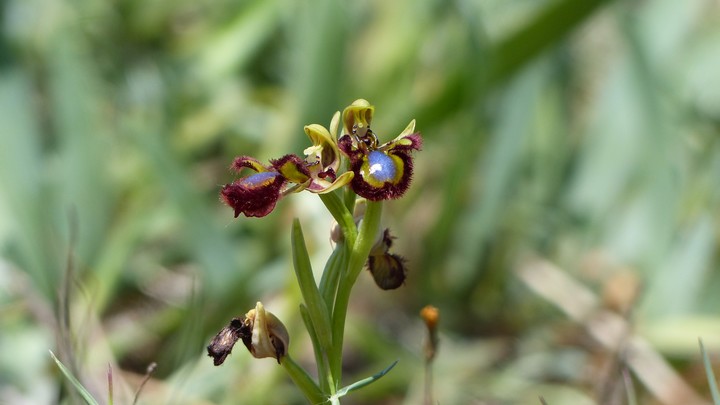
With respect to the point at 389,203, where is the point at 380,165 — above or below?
below

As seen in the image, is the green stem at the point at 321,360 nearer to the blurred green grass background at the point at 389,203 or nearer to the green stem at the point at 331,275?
the green stem at the point at 331,275

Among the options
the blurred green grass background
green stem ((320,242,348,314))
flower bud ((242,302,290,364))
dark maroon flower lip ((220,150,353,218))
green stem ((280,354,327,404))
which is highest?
the blurred green grass background

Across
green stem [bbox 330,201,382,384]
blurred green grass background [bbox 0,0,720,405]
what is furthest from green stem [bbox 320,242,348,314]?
blurred green grass background [bbox 0,0,720,405]

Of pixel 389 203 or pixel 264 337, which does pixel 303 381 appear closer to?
pixel 264 337

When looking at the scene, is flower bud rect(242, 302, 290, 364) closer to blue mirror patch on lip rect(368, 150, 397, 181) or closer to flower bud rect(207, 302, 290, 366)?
flower bud rect(207, 302, 290, 366)

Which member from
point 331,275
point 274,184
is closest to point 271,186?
point 274,184

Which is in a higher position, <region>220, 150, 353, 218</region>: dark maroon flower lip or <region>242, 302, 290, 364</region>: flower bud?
<region>220, 150, 353, 218</region>: dark maroon flower lip

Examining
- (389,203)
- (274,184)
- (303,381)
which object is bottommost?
(303,381)
